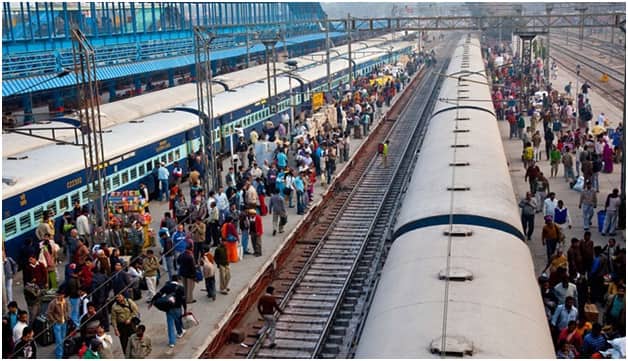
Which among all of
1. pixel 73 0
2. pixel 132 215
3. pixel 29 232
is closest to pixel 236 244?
pixel 132 215

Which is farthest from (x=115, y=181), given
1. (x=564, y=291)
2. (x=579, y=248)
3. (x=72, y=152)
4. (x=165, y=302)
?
(x=564, y=291)

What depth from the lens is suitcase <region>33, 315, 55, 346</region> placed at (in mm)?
12961

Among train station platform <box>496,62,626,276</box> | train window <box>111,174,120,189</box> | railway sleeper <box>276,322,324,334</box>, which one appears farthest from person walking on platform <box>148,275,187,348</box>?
train window <box>111,174,120,189</box>

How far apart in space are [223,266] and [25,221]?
4.58 meters

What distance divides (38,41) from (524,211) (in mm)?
24797

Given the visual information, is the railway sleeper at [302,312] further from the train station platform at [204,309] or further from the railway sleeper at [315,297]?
the train station platform at [204,309]

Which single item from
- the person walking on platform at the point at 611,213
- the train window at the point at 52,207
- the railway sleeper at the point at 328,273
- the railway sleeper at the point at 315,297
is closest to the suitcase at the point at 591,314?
the railway sleeper at the point at 315,297

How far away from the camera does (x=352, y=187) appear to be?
Answer: 2562 cm

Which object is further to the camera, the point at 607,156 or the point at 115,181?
the point at 607,156

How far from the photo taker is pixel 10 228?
16250mm

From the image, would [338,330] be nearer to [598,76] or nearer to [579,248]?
[579,248]

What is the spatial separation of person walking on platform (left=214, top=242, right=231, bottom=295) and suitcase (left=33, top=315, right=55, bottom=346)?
10.3 feet

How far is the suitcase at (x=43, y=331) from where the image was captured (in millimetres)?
12961

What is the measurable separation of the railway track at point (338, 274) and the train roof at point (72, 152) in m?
5.25
